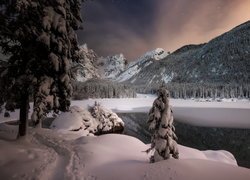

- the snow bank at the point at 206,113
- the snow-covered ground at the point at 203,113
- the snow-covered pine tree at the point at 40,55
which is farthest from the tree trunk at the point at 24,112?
the snow bank at the point at 206,113

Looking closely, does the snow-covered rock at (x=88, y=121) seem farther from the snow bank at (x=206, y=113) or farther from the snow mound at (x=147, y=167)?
the snow mound at (x=147, y=167)

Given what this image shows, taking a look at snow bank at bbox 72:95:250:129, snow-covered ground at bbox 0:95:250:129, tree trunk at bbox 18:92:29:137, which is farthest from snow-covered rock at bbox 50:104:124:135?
tree trunk at bbox 18:92:29:137

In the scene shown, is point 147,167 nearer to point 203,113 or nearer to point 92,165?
point 92,165

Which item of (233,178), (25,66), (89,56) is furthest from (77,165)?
(89,56)

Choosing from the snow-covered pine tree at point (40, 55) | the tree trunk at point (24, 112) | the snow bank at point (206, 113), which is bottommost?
the snow bank at point (206, 113)

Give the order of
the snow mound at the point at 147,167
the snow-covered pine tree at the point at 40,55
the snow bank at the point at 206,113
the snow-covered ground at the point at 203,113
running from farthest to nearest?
the snow bank at the point at 206,113, the snow-covered ground at the point at 203,113, the snow-covered pine tree at the point at 40,55, the snow mound at the point at 147,167

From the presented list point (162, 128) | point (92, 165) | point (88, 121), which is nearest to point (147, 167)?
point (162, 128)

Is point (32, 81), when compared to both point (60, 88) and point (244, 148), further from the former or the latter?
point (244, 148)

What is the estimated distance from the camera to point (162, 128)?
13305mm

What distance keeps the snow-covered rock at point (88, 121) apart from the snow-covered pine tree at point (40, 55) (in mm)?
14758

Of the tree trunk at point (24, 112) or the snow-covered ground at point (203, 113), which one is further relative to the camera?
the snow-covered ground at point (203, 113)

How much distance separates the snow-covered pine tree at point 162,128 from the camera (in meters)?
13.2

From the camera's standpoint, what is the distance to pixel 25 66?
13.9 metres

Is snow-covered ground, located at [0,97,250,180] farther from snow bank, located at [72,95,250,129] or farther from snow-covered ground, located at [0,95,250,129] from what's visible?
snow bank, located at [72,95,250,129]
